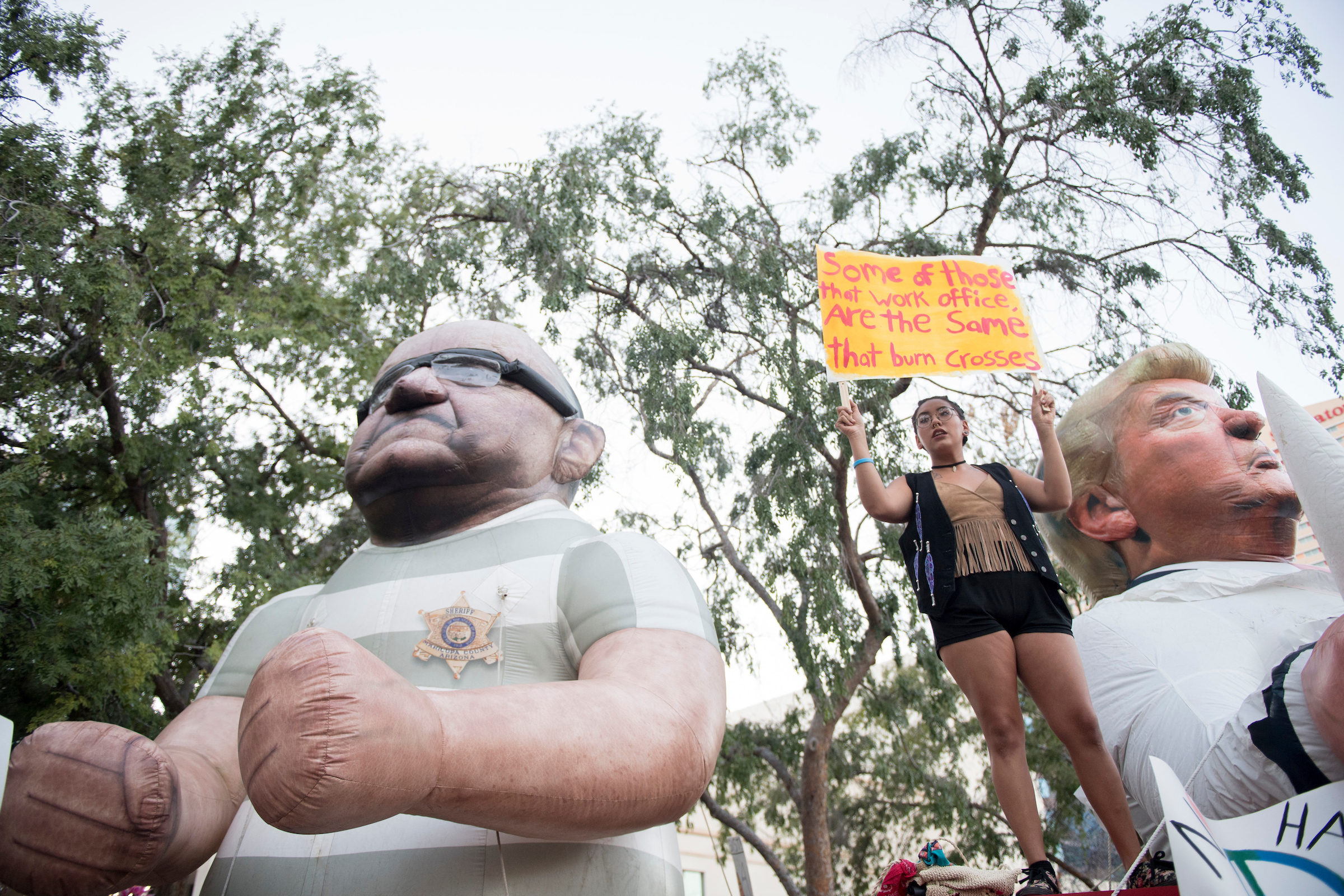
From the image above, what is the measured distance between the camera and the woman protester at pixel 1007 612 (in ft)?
8.81

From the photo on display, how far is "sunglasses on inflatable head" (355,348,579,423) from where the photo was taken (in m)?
2.74

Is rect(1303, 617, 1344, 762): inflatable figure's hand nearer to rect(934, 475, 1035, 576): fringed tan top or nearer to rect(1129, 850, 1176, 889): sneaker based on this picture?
rect(1129, 850, 1176, 889): sneaker

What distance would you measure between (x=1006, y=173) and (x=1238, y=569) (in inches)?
271

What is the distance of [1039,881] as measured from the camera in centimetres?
233

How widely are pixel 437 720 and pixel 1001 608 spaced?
6.31 ft

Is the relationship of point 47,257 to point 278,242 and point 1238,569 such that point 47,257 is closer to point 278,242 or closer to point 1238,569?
point 278,242

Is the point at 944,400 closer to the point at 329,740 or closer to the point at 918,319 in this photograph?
the point at 918,319

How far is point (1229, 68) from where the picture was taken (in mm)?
7281

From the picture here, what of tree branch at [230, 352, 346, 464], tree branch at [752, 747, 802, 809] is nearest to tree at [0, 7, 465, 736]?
tree branch at [230, 352, 346, 464]

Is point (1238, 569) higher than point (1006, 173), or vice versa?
point (1006, 173)

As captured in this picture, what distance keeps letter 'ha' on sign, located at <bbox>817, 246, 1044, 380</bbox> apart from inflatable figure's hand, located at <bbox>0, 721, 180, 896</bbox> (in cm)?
257

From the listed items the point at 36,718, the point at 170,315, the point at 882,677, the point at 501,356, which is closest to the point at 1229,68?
the point at 882,677

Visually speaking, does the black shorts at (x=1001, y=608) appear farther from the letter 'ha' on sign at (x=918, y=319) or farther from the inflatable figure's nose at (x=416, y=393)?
the inflatable figure's nose at (x=416, y=393)

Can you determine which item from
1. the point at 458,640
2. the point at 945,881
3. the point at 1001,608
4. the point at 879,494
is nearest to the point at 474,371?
the point at 458,640
